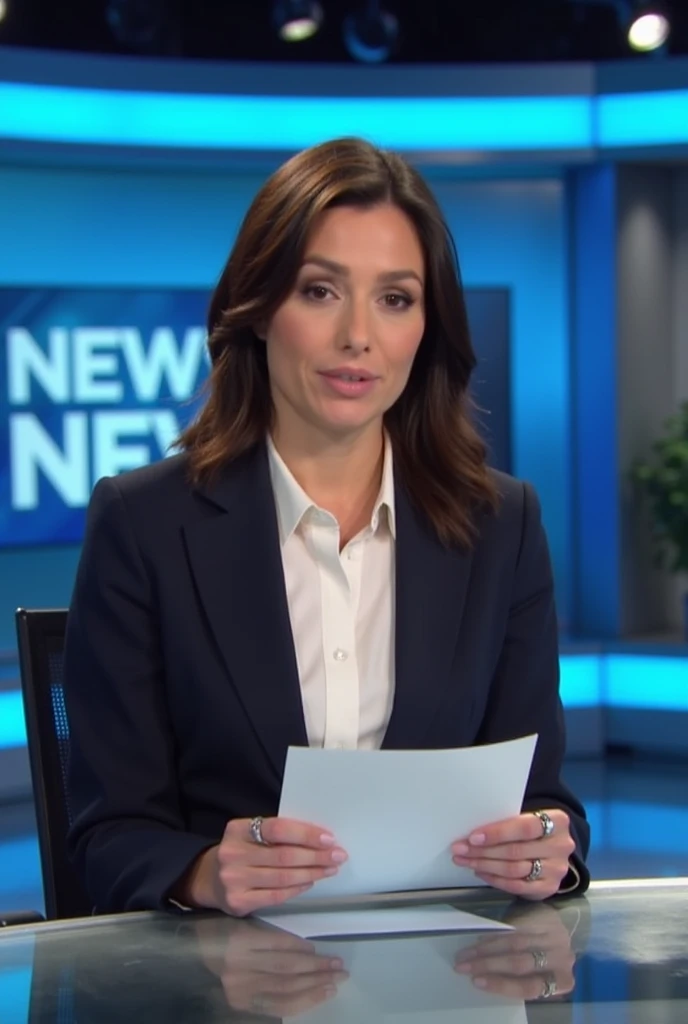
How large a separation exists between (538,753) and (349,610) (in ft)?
0.86

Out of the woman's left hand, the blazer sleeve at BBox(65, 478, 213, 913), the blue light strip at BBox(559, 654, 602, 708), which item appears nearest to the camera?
the woman's left hand

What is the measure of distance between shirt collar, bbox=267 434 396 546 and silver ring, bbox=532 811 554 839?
15.4 inches

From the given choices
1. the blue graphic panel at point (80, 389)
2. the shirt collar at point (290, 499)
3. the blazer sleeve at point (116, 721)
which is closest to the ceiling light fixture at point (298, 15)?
the blue graphic panel at point (80, 389)

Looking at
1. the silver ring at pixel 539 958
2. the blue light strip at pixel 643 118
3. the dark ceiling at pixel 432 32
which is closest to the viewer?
the silver ring at pixel 539 958

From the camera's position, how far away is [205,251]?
6.69 metres

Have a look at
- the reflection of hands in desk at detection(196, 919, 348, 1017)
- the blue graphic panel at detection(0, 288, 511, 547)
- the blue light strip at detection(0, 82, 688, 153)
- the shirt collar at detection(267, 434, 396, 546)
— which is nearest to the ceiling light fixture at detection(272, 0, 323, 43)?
the blue light strip at detection(0, 82, 688, 153)

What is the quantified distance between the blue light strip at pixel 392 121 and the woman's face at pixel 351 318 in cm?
439

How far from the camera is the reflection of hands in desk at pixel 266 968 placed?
1298mm

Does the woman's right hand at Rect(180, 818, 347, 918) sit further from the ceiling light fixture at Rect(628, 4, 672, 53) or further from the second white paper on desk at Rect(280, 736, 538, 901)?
the ceiling light fixture at Rect(628, 4, 672, 53)

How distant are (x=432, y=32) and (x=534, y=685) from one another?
6.00 metres

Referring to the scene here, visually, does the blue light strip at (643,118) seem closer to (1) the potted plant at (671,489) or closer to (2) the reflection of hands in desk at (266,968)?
(1) the potted plant at (671,489)

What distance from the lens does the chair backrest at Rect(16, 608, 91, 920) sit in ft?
6.48

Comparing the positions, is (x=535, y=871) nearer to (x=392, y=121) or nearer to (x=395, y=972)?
(x=395, y=972)

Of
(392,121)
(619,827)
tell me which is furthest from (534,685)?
(392,121)
